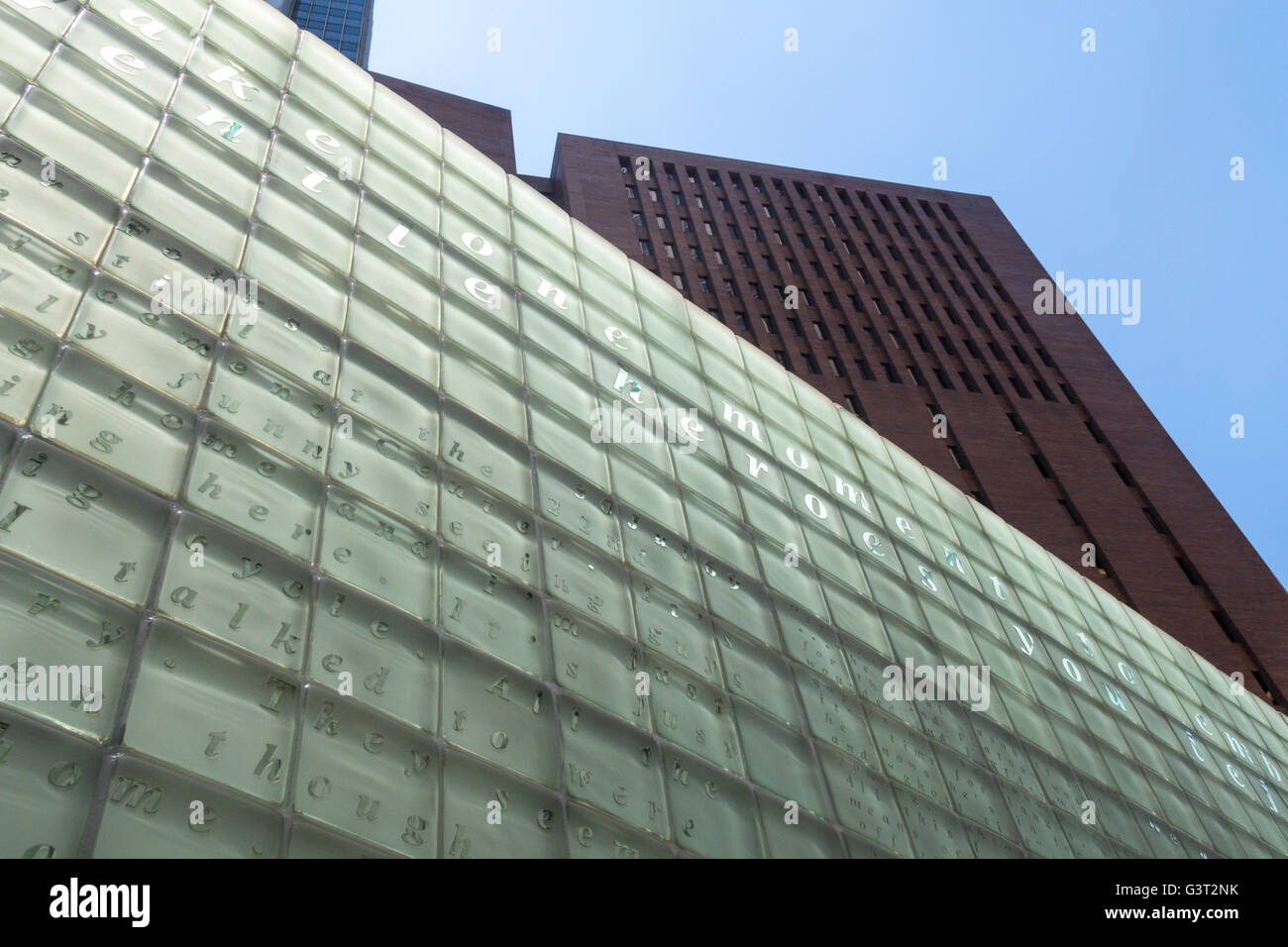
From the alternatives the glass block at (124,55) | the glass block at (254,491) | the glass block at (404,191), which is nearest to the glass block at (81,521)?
the glass block at (254,491)

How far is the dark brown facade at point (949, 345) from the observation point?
34500 mm

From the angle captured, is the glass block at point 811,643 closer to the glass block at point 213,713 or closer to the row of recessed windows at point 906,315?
the glass block at point 213,713

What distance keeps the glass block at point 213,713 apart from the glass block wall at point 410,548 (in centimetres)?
2

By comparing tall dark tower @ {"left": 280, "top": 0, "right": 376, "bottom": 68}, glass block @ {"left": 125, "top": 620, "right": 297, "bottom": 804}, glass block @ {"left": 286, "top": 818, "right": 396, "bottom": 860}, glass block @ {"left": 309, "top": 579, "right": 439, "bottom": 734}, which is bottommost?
glass block @ {"left": 286, "top": 818, "right": 396, "bottom": 860}

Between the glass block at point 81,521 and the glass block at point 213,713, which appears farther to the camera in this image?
the glass block at point 81,521

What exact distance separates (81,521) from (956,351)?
41939 mm

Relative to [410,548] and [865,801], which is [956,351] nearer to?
[865,801]

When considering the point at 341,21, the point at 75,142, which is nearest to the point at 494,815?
the point at 75,142

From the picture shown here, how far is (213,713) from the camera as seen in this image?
5.02 meters

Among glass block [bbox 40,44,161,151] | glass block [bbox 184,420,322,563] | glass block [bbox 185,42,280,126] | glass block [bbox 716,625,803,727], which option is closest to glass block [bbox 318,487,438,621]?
glass block [bbox 184,420,322,563]

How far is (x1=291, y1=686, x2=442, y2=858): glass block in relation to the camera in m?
5.08

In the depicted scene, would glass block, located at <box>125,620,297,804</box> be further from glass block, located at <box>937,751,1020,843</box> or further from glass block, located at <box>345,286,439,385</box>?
glass block, located at <box>937,751,1020,843</box>

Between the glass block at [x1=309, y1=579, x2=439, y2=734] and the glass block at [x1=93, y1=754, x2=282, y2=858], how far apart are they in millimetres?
1006
